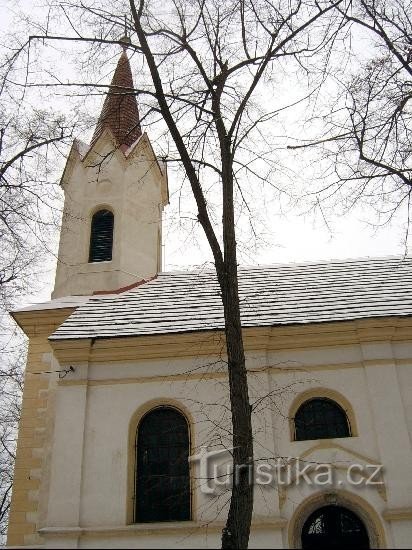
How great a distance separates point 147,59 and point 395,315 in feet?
22.5

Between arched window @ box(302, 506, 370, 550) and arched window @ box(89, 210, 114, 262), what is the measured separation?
8544 mm

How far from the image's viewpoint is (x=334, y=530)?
10.5 m

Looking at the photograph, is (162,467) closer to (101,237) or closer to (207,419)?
(207,419)

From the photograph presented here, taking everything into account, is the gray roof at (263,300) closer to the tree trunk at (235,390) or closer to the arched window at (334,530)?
the arched window at (334,530)

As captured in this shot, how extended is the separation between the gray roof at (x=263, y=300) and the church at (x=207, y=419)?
2.6 inches

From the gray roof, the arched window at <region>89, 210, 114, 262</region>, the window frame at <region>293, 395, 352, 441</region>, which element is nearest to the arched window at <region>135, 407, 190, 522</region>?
the gray roof

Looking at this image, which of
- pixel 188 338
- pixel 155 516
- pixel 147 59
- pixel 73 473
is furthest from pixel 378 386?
pixel 147 59

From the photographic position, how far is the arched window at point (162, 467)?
1083cm

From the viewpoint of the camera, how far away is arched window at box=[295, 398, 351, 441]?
11234mm

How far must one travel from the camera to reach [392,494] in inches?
405

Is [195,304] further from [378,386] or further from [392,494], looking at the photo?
[392,494]

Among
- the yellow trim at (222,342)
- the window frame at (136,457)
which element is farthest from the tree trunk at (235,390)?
the window frame at (136,457)

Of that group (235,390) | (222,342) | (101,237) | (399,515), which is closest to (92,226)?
(101,237)

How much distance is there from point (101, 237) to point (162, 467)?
7.25 meters
